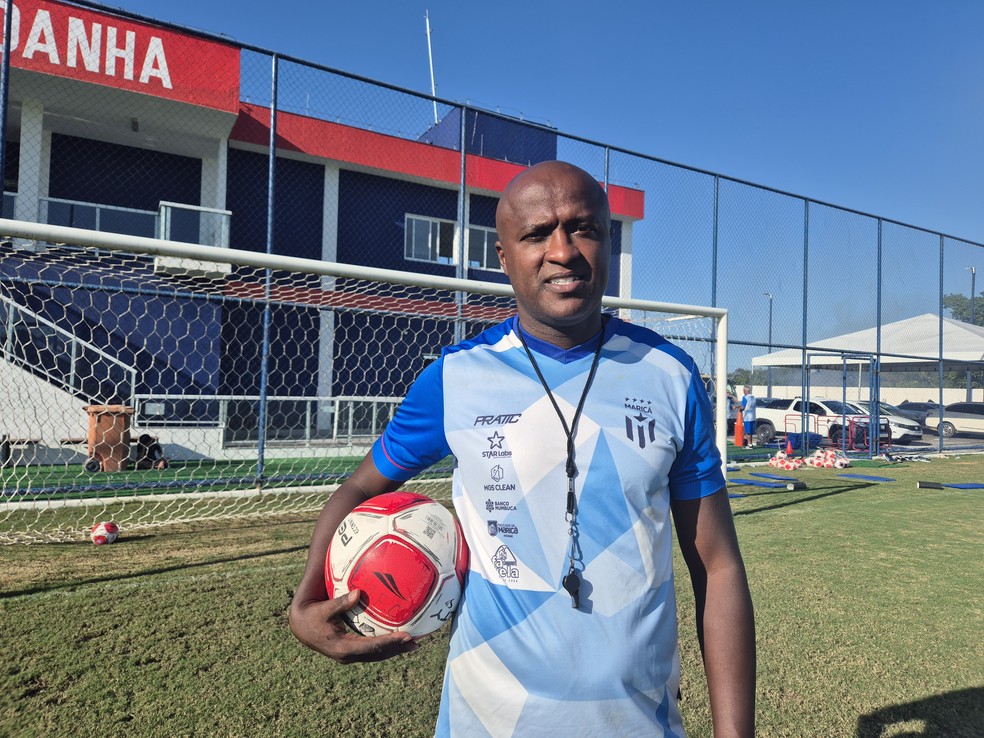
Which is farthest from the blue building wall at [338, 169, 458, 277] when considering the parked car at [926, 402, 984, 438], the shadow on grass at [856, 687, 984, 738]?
the parked car at [926, 402, 984, 438]

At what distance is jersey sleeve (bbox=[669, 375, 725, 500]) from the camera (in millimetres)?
1339

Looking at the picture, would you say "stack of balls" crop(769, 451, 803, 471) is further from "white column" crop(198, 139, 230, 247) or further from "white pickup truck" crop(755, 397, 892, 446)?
"white column" crop(198, 139, 230, 247)

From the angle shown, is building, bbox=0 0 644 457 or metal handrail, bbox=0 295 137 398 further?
building, bbox=0 0 644 457

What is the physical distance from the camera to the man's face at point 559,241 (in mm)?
1339

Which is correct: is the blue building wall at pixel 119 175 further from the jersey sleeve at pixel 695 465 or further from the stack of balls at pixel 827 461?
the jersey sleeve at pixel 695 465

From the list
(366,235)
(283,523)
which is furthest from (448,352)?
(366,235)

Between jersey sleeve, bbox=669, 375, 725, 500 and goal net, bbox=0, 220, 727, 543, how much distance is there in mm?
4307

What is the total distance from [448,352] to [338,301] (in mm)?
10733

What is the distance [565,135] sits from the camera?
10711 millimetres

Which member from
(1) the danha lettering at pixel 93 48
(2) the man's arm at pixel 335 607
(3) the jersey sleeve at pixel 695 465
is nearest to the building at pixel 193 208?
(1) the danha lettering at pixel 93 48

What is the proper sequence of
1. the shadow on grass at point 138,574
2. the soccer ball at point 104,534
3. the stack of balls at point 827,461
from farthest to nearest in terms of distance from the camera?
the stack of balls at point 827,461
the soccer ball at point 104,534
the shadow on grass at point 138,574

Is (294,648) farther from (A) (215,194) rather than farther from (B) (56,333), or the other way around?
(A) (215,194)

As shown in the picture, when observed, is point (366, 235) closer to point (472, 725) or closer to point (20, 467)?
point (20, 467)

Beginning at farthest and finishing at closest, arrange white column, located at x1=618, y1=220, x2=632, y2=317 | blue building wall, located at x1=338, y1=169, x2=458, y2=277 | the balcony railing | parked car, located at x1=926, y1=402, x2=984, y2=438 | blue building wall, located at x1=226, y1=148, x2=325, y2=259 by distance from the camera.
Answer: parked car, located at x1=926, y1=402, x2=984, y2=438 < white column, located at x1=618, y1=220, x2=632, y2=317 < blue building wall, located at x1=338, y1=169, x2=458, y2=277 < blue building wall, located at x1=226, y1=148, x2=325, y2=259 < the balcony railing
